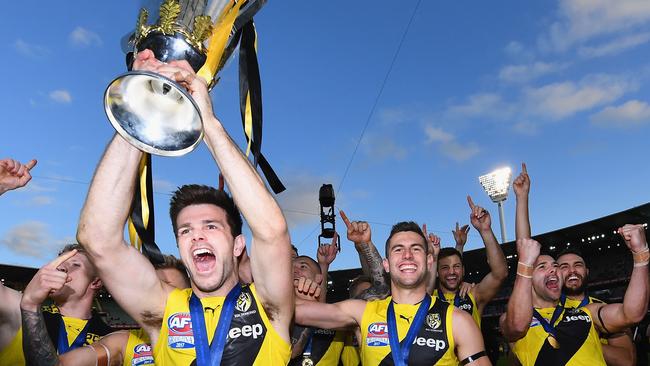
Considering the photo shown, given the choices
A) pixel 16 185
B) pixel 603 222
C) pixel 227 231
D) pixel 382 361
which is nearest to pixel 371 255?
pixel 382 361

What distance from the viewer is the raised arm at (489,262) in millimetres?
5305

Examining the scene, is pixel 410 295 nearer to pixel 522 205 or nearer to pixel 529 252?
pixel 529 252

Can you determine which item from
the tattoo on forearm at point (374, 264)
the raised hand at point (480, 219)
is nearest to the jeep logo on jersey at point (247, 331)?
the tattoo on forearm at point (374, 264)

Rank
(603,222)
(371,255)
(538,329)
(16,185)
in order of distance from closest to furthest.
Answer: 1. (16,185)
2. (538,329)
3. (371,255)
4. (603,222)

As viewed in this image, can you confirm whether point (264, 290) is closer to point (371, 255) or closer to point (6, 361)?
point (6, 361)

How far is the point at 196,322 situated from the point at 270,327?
0.37m

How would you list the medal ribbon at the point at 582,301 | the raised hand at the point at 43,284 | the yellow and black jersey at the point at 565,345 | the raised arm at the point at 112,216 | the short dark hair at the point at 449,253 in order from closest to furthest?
1. the raised arm at the point at 112,216
2. the raised hand at the point at 43,284
3. the yellow and black jersey at the point at 565,345
4. the medal ribbon at the point at 582,301
5. the short dark hair at the point at 449,253

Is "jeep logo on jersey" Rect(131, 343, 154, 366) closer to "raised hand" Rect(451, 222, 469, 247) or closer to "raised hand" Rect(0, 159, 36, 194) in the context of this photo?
"raised hand" Rect(0, 159, 36, 194)

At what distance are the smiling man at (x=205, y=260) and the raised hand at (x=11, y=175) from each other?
1290mm

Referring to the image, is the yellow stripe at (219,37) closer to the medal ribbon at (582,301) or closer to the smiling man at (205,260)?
the smiling man at (205,260)

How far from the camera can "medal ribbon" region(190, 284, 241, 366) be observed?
238 cm

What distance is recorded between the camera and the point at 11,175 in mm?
3312

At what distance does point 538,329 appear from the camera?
468cm

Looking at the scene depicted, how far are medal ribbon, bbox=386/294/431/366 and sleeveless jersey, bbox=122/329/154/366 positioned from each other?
5.30ft
